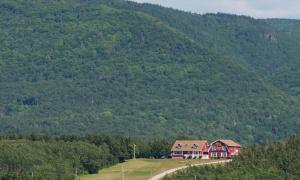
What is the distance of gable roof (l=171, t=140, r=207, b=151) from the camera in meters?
180

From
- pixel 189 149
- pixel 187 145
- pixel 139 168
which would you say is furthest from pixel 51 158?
pixel 187 145

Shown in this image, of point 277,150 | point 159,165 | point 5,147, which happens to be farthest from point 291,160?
point 5,147

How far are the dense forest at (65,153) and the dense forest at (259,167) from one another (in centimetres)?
1652

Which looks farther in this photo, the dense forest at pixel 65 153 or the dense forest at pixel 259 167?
the dense forest at pixel 65 153

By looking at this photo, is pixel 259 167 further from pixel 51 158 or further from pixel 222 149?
pixel 222 149

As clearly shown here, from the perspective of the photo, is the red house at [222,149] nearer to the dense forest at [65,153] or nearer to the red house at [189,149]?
the red house at [189,149]

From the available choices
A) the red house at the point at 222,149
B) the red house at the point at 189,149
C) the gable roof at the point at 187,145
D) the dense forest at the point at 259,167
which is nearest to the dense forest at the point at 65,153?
the gable roof at the point at 187,145

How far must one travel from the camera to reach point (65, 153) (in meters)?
169

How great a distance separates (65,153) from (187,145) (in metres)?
20.6

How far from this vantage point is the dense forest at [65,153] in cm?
15500

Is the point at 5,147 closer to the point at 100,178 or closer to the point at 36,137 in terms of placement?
the point at 100,178

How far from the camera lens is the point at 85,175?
164875 millimetres

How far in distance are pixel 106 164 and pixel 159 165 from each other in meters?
9.68

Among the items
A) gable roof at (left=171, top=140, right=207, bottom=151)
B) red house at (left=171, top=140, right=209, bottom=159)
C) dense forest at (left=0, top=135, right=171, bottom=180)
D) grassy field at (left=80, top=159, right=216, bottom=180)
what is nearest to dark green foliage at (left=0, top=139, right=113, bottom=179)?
dense forest at (left=0, top=135, right=171, bottom=180)
